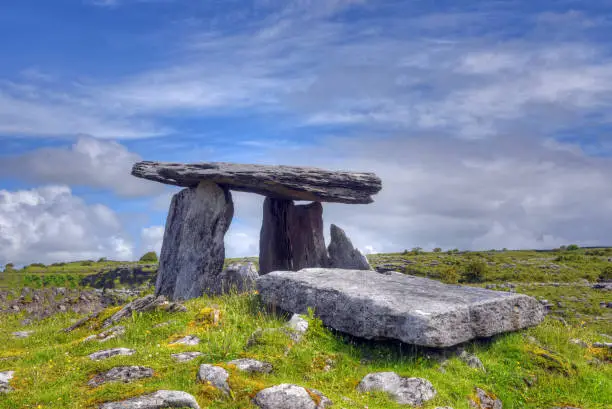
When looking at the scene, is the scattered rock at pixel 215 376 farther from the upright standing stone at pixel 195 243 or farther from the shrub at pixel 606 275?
the shrub at pixel 606 275

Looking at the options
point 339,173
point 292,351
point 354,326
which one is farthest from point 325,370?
point 339,173

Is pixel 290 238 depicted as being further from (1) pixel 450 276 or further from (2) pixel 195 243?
(1) pixel 450 276

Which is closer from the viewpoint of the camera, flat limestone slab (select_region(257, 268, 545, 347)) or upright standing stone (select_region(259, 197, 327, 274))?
flat limestone slab (select_region(257, 268, 545, 347))

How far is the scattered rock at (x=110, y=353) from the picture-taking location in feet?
41.8

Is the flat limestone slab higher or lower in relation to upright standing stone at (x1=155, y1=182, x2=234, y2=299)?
lower

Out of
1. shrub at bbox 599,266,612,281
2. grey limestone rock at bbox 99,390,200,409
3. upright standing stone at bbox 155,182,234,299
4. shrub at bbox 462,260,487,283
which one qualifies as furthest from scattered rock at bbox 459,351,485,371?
shrub at bbox 599,266,612,281

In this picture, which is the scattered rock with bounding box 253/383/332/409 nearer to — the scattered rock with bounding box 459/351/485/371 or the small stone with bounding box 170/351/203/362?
the small stone with bounding box 170/351/203/362

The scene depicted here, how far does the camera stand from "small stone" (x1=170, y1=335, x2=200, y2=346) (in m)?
13.5

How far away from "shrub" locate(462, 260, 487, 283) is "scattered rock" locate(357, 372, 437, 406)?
35.0 meters

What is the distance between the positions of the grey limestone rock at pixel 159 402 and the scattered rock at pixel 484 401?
227 inches

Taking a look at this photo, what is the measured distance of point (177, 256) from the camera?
23.5 meters

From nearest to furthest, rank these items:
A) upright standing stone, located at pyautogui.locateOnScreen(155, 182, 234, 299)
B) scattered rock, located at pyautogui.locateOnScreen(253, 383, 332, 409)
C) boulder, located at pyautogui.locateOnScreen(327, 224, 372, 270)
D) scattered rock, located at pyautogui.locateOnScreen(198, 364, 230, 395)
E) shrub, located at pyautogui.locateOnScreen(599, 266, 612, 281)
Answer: scattered rock, located at pyautogui.locateOnScreen(253, 383, 332, 409)
scattered rock, located at pyautogui.locateOnScreen(198, 364, 230, 395)
upright standing stone, located at pyautogui.locateOnScreen(155, 182, 234, 299)
boulder, located at pyautogui.locateOnScreen(327, 224, 372, 270)
shrub, located at pyautogui.locateOnScreen(599, 266, 612, 281)

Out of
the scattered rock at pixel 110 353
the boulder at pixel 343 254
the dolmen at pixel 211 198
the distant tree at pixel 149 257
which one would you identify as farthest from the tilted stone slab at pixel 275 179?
the distant tree at pixel 149 257

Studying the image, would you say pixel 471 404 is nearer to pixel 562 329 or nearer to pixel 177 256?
pixel 562 329
